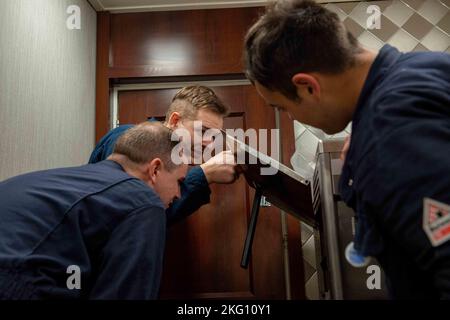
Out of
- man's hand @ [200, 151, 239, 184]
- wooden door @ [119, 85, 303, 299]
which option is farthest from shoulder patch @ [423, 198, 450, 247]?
wooden door @ [119, 85, 303, 299]

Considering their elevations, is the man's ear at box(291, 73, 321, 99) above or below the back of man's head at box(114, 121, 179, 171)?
above

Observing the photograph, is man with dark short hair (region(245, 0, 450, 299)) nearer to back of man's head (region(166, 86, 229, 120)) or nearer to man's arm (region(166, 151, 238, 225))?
man's arm (region(166, 151, 238, 225))

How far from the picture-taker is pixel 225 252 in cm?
176

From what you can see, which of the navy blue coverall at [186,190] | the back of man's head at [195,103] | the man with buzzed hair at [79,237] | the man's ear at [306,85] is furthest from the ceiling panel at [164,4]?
the man's ear at [306,85]

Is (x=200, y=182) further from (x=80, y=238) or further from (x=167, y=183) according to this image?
(x=80, y=238)

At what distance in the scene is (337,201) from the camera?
0.97 m

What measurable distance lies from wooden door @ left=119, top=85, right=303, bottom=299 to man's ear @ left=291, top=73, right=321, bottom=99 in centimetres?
117

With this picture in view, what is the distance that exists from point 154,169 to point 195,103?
1.64 ft

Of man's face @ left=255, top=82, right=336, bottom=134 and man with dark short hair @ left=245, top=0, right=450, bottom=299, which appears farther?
man's face @ left=255, top=82, right=336, bottom=134

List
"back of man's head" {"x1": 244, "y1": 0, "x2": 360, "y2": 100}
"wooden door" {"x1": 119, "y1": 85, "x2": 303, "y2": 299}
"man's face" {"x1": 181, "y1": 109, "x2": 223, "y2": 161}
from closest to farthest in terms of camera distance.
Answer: "back of man's head" {"x1": 244, "y1": 0, "x2": 360, "y2": 100} → "man's face" {"x1": 181, "y1": 109, "x2": 223, "y2": 161} → "wooden door" {"x1": 119, "y1": 85, "x2": 303, "y2": 299}

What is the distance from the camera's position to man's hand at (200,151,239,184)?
1318 millimetres

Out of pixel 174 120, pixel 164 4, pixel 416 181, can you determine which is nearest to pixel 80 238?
pixel 416 181

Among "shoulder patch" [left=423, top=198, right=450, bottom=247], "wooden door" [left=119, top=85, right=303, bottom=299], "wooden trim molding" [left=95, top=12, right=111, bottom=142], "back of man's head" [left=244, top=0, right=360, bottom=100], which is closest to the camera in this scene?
"shoulder patch" [left=423, top=198, right=450, bottom=247]

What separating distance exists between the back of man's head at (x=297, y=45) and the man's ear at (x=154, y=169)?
0.39 m
